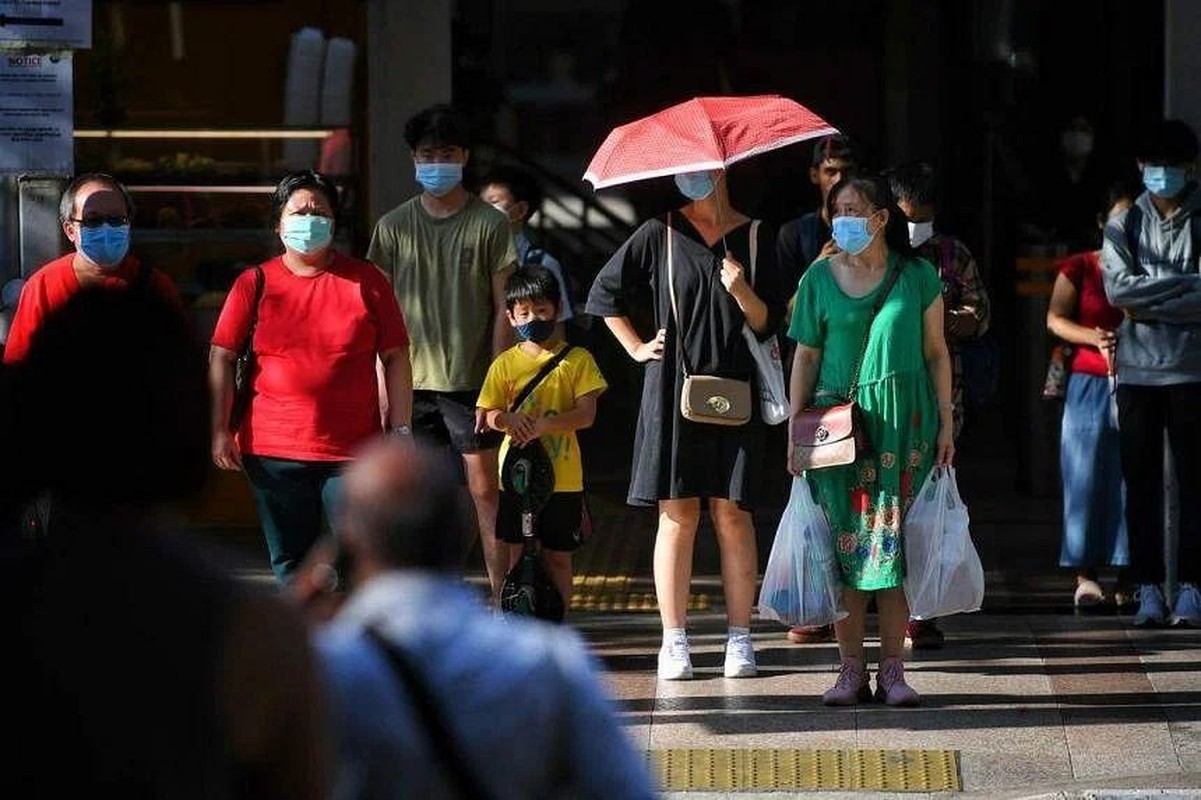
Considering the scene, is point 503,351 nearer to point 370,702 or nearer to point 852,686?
point 852,686

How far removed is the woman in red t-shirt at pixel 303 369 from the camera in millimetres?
7125

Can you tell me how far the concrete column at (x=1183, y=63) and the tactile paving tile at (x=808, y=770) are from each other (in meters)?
3.71

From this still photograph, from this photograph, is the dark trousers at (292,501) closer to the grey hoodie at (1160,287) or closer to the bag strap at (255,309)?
the bag strap at (255,309)

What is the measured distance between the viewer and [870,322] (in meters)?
7.49

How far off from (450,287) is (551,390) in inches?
23.0

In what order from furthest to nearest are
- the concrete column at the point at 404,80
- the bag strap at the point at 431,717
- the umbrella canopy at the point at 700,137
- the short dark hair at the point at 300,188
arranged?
the concrete column at the point at 404,80
the umbrella canopy at the point at 700,137
the short dark hair at the point at 300,188
the bag strap at the point at 431,717

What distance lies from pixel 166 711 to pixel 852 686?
5104 millimetres

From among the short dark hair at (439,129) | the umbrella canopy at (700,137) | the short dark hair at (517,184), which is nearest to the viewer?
the umbrella canopy at (700,137)

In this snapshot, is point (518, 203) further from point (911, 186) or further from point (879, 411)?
point (879, 411)

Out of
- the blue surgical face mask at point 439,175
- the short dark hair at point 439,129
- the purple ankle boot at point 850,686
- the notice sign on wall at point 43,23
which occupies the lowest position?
the purple ankle boot at point 850,686

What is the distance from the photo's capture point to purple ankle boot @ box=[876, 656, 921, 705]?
7.57 meters

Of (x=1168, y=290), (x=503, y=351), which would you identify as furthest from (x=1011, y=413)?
(x=503, y=351)

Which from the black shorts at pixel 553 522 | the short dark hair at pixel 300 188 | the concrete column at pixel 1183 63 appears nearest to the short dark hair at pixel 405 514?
the short dark hair at pixel 300 188

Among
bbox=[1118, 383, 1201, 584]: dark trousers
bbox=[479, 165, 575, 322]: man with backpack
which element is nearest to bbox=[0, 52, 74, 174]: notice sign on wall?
bbox=[479, 165, 575, 322]: man with backpack
